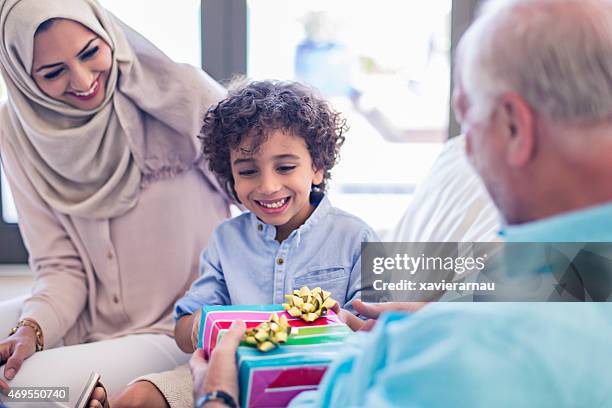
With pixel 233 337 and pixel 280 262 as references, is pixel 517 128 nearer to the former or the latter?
pixel 233 337

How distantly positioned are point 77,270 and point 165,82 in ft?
1.45

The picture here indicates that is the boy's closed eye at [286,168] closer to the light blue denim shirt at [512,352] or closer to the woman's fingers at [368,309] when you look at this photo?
the woman's fingers at [368,309]

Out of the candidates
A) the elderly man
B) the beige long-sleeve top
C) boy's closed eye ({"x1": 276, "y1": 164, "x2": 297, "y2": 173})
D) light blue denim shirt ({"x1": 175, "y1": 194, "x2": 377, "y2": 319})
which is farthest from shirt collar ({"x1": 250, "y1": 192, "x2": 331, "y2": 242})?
the elderly man

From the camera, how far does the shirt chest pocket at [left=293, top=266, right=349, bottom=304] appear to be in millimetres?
1192

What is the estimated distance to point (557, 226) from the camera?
2.04 feet

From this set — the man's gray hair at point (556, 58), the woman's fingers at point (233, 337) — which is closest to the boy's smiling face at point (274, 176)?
the woman's fingers at point (233, 337)

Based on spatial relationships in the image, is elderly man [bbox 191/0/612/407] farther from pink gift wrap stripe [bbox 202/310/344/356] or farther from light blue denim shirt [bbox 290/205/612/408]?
pink gift wrap stripe [bbox 202/310/344/356]

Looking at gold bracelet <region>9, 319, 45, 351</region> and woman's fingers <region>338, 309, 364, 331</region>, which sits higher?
woman's fingers <region>338, 309, 364, 331</region>

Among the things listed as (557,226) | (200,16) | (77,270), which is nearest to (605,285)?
(557,226)

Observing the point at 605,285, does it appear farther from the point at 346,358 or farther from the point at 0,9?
the point at 0,9

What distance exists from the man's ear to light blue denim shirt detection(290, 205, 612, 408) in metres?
0.06

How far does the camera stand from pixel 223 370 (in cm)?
81

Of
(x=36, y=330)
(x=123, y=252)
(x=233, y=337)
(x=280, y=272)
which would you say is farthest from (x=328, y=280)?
(x=36, y=330)

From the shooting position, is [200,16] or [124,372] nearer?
[124,372]
